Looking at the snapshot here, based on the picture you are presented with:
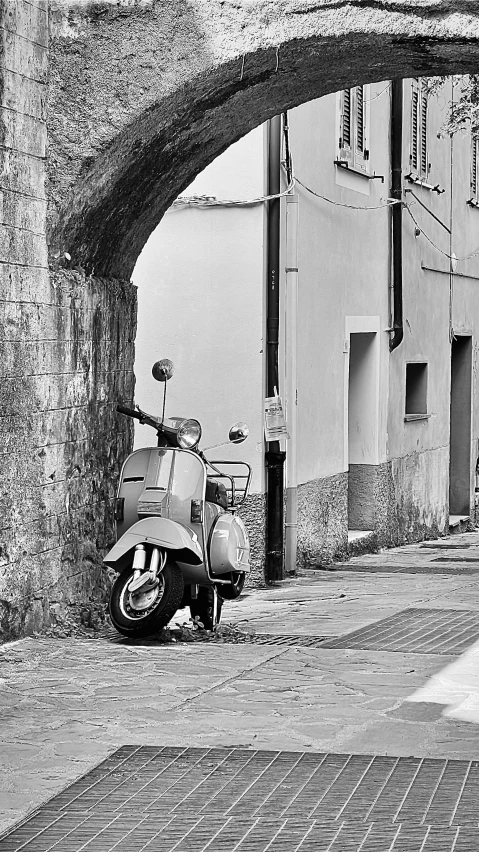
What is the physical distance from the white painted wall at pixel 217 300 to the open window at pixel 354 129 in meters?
2.39

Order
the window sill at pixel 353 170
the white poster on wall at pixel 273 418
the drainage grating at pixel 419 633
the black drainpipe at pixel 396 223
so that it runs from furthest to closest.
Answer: the black drainpipe at pixel 396 223, the window sill at pixel 353 170, the white poster on wall at pixel 273 418, the drainage grating at pixel 419 633

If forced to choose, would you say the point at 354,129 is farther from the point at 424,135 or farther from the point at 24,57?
the point at 24,57

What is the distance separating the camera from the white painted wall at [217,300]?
35.0 feet

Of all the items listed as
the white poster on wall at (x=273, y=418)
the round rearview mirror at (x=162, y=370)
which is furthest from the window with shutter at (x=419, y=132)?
the round rearview mirror at (x=162, y=370)

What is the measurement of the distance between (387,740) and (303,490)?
277 inches

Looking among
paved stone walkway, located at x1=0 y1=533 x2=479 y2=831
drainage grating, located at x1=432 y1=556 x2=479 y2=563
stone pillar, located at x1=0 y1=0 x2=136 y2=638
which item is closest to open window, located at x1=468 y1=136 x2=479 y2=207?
drainage grating, located at x1=432 y1=556 x2=479 y2=563

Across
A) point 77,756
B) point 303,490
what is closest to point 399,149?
point 303,490

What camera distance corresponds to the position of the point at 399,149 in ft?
48.8

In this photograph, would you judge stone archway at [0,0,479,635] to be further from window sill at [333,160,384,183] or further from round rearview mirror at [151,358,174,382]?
window sill at [333,160,384,183]

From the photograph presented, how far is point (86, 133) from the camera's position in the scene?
694 cm

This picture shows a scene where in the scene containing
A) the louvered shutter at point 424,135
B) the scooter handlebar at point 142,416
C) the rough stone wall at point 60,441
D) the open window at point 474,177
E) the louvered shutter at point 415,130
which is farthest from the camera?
the open window at point 474,177

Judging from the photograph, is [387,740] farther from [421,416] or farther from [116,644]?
[421,416]

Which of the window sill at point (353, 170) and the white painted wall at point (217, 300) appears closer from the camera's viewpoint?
the white painted wall at point (217, 300)

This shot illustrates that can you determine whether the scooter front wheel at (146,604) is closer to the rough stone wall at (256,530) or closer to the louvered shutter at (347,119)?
the rough stone wall at (256,530)
